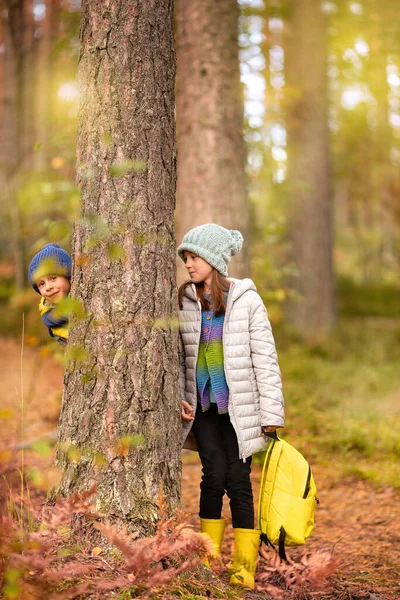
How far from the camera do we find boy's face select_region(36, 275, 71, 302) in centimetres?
361

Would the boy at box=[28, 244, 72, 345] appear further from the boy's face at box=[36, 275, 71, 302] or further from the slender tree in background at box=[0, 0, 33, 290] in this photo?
the slender tree in background at box=[0, 0, 33, 290]

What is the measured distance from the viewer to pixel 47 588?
2.59m

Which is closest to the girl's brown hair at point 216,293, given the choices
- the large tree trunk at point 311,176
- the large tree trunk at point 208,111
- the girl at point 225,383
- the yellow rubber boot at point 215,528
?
the girl at point 225,383

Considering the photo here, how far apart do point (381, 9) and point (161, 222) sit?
36.9ft

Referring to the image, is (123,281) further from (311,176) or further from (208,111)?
(311,176)

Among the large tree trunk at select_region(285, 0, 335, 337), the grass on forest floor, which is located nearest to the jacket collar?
the grass on forest floor

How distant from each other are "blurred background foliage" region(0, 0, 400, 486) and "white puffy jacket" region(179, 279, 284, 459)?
0.83 meters

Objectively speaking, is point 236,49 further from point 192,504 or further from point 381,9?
point 381,9

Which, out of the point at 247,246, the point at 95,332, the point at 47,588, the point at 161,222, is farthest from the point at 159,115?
the point at 247,246

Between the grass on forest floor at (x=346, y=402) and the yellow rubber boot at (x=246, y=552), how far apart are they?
2327mm

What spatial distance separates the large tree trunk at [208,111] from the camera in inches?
246

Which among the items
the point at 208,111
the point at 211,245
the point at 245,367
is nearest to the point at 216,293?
the point at 211,245

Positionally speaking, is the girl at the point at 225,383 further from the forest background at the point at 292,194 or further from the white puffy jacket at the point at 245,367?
the forest background at the point at 292,194

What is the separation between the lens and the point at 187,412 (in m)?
3.76
